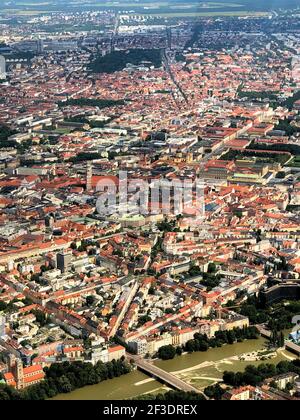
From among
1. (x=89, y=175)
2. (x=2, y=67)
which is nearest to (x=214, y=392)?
(x=89, y=175)

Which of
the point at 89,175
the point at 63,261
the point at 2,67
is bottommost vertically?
the point at 2,67

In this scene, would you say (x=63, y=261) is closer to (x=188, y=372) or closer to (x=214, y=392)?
(x=188, y=372)

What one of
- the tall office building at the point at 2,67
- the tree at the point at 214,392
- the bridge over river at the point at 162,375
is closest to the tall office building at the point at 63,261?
the bridge over river at the point at 162,375

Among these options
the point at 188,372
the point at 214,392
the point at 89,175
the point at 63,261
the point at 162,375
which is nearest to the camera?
the point at 214,392

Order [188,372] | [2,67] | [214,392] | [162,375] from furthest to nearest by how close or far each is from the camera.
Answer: [2,67] → [188,372] → [162,375] → [214,392]

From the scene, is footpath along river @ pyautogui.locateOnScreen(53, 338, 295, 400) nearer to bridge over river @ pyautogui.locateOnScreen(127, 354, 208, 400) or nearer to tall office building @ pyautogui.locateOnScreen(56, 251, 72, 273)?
bridge over river @ pyautogui.locateOnScreen(127, 354, 208, 400)

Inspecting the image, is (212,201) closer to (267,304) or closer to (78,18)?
(267,304)

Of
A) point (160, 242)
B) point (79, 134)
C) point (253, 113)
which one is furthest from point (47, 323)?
point (253, 113)

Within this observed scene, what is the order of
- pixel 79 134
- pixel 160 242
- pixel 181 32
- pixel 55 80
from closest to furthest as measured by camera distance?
pixel 160 242
pixel 79 134
pixel 55 80
pixel 181 32

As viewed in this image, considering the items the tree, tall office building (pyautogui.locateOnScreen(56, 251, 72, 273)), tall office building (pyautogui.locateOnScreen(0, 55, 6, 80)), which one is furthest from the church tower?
tall office building (pyautogui.locateOnScreen(0, 55, 6, 80))
